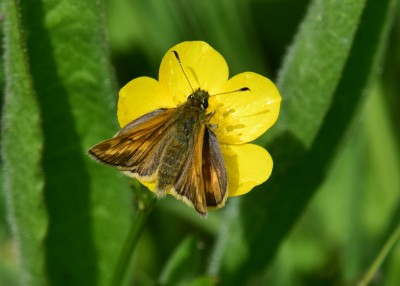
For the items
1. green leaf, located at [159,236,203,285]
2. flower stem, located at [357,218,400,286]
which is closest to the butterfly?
green leaf, located at [159,236,203,285]

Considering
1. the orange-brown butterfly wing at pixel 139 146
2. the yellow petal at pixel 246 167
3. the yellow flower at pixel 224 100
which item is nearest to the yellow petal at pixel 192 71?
the yellow flower at pixel 224 100

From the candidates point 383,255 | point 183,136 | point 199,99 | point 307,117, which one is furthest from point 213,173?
point 383,255

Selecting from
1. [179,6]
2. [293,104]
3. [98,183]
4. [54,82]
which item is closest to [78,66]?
[54,82]

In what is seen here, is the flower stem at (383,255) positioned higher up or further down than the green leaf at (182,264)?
further down

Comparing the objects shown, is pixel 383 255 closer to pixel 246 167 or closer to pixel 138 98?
pixel 246 167

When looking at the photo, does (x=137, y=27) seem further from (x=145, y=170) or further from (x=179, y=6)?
(x=145, y=170)

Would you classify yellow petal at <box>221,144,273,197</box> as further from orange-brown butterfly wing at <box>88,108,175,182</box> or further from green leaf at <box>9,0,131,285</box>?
green leaf at <box>9,0,131,285</box>

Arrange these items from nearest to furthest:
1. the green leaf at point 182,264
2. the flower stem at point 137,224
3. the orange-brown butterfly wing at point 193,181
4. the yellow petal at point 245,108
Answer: the orange-brown butterfly wing at point 193,181 < the flower stem at point 137,224 < the yellow petal at point 245,108 < the green leaf at point 182,264

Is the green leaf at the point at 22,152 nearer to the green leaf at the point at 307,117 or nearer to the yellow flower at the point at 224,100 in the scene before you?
the yellow flower at the point at 224,100
